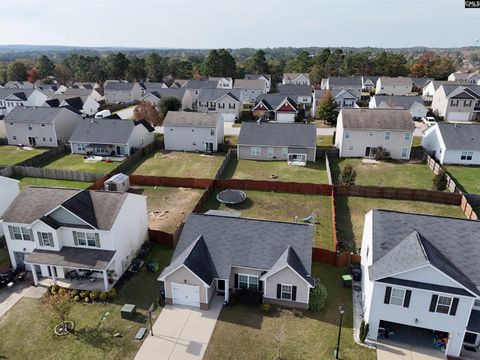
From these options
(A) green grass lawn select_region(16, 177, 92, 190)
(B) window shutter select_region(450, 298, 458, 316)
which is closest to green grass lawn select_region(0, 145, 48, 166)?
(A) green grass lawn select_region(16, 177, 92, 190)

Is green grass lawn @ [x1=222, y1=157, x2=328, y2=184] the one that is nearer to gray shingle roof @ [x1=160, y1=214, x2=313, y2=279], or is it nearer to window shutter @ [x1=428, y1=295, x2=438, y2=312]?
gray shingle roof @ [x1=160, y1=214, x2=313, y2=279]

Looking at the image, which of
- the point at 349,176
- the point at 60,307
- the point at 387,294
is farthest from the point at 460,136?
the point at 60,307

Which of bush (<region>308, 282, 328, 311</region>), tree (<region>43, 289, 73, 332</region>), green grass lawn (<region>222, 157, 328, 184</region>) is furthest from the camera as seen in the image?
green grass lawn (<region>222, 157, 328, 184</region>)

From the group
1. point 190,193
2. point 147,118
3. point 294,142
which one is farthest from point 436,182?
point 147,118

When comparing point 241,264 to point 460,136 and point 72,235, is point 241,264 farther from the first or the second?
point 460,136

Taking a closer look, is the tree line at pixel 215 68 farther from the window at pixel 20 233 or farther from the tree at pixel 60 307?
the tree at pixel 60 307

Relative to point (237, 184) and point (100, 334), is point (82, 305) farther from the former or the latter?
point (237, 184)
